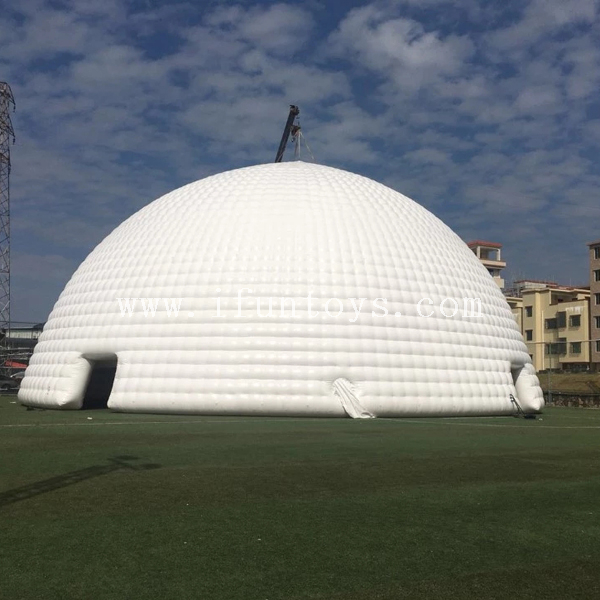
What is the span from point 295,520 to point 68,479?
A: 11.2 feet

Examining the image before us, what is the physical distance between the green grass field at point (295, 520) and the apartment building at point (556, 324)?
4477cm

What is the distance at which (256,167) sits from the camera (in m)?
27.8

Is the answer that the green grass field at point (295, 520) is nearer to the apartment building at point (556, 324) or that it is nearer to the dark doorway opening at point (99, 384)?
the dark doorway opening at point (99, 384)

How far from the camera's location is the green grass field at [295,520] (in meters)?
5.22

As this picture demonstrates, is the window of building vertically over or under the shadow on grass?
over

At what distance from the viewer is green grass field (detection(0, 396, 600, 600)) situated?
5.22 m

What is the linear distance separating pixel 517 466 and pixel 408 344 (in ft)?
35.7

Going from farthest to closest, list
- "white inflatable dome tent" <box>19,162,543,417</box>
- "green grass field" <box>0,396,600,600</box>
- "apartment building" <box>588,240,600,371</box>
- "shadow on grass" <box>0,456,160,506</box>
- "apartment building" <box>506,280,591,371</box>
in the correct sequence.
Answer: "apartment building" <box>506,280,591,371</box>, "apartment building" <box>588,240,600,371</box>, "white inflatable dome tent" <box>19,162,543,417</box>, "shadow on grass" <box>0,456,160,506</box>, "green grass field" <box>0,396,600,600</box>

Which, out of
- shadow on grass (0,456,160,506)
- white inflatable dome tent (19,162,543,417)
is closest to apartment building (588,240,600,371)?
white inflatable dome tent (19,162,543,417)

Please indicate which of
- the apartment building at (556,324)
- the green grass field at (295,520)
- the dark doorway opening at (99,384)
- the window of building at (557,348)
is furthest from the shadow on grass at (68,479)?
the window of building at (557,348)

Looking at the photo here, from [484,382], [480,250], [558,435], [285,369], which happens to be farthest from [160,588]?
[480,250]

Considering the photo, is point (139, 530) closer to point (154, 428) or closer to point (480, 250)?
point (154, 428)

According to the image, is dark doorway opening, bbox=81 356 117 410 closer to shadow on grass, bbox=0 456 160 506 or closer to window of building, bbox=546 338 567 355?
shadow on grass, bbox=0 456 160 506

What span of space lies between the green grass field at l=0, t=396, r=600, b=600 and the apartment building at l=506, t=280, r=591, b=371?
147 feet
